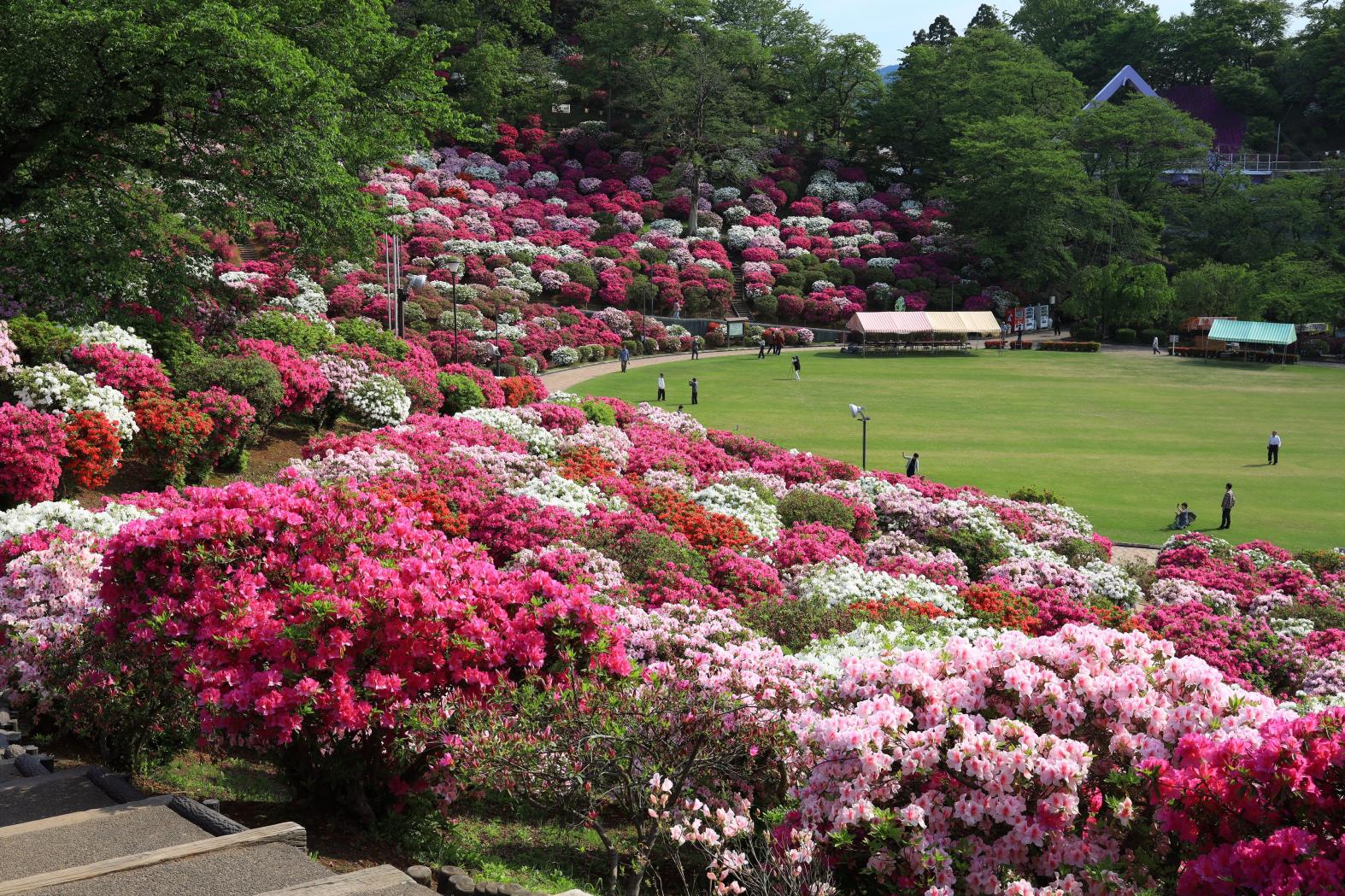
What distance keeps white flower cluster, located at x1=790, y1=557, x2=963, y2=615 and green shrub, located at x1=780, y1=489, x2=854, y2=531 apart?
298 cm

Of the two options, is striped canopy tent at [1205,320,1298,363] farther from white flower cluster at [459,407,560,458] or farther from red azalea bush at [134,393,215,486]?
red azalea bush at [134,393,215,486]

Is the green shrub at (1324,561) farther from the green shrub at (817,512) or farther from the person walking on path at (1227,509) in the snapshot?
the green shrub at (817,512)

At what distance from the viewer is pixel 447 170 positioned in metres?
63.1

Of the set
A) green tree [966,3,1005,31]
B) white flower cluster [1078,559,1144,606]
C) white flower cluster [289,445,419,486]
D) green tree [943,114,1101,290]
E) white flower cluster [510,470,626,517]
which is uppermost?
green tree [966,3,1005,31]

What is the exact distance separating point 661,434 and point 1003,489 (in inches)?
334

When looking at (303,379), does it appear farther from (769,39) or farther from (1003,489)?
(769,39)

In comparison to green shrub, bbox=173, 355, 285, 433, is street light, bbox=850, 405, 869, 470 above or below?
below

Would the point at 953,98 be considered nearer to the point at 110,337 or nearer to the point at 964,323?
the point at 964,323

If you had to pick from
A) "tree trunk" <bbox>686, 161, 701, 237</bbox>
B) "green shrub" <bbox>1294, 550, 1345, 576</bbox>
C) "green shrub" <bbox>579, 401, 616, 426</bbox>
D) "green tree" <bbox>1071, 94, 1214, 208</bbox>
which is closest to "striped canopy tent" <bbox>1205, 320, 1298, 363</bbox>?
"green tree" <bbox>1071, 94, 1214, 208</bbox>

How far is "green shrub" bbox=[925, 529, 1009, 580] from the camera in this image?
57.7 feet

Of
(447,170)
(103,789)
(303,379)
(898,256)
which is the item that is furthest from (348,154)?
(898,256)

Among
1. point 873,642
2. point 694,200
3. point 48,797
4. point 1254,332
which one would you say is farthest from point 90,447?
point 694,200

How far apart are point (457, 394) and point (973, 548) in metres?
11.8

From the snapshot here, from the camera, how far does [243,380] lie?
17.7 m
